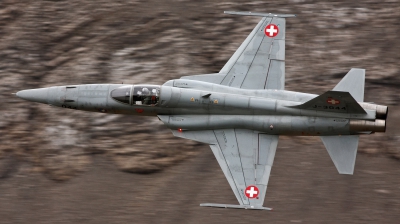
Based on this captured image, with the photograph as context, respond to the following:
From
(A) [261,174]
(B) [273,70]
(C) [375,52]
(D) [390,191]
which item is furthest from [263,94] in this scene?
(C) [375,52]

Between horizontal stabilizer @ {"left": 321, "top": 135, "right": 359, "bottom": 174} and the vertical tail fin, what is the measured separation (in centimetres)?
148

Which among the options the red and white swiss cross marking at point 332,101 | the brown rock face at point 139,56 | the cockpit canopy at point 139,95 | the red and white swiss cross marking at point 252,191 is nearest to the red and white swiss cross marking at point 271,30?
the red and white swiss cross marking at point 332,101

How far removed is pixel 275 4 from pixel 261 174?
1156cm

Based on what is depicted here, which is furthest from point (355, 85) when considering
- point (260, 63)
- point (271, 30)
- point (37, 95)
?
point (37, 95)

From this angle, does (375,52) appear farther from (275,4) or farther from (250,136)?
(250,136)

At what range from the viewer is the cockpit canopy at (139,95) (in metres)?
25.1

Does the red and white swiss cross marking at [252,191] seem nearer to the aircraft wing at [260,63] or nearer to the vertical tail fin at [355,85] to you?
the aircraft wing at [260,63]

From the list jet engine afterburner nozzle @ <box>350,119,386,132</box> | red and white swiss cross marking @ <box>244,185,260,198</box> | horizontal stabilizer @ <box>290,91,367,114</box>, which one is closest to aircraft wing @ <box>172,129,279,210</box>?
red and white swiss cross marking @ <box>244,185,260,198</box>

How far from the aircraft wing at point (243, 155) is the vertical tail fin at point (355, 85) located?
3.04 metres

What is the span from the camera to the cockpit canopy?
25141 mm

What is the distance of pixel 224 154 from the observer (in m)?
25.2

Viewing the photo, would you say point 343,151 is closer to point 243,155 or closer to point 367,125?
point 367,125

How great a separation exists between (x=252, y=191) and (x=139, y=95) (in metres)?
5.35

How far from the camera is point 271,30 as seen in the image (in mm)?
26516
